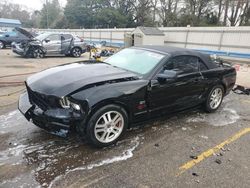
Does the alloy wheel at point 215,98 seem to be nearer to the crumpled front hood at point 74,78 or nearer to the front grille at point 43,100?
the crumpled front hood at point 74,78

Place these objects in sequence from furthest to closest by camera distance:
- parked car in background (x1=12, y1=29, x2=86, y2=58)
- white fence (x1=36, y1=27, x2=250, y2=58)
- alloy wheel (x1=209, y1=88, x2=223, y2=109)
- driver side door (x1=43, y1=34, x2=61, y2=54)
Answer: white fence (x1=36, y1=27, x2=250, y2=58) → driver side door (x1=43, y1=34, x2=61, y2=54) → parked car in background (x1=12, y1=29, x2=86, y2=58) → alloy wheel (x1=209, y1=88, x2=223, y2=109)

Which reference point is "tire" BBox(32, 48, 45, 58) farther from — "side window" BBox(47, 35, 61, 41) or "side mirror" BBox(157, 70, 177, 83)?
"side mirror" BBox(157, 70, 177, 83)

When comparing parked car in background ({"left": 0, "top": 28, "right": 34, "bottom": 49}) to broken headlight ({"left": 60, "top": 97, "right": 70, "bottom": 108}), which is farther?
parked car in background ({"left": 0, "top": 28, "right": 34, "bottom": 49})

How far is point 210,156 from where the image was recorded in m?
3.69

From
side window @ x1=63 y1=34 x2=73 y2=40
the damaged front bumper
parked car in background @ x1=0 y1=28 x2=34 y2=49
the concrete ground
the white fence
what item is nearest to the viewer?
the concrete ground

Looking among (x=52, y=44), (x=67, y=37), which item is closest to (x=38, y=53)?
(x=52, y=44)

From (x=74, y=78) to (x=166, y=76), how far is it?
4.92 feet

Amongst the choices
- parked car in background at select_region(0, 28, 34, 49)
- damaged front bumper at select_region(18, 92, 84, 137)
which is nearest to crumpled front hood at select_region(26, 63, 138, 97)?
damaged front bumper at select_region(18, 92, 84, 137)

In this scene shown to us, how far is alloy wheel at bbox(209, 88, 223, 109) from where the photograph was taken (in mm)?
5457

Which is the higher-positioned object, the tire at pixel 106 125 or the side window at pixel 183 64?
the side window at pixel 183 64

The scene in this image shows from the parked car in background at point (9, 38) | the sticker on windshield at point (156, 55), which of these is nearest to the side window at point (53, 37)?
the parked car in background at point (9, 38)

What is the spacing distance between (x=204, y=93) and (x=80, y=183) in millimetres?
3331

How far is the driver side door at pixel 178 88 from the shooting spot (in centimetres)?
418

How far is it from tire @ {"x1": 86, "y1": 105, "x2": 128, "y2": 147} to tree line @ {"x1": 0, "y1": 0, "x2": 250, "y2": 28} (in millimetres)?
32262
